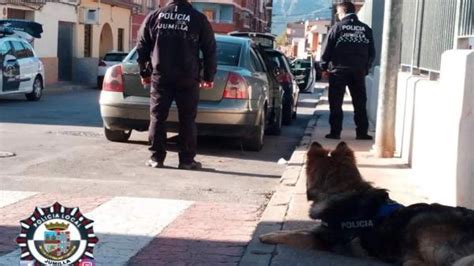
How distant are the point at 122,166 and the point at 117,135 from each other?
201 cm

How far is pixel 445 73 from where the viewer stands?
6.13m

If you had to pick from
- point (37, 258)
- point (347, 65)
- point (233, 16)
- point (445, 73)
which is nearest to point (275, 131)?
point (347, 65)

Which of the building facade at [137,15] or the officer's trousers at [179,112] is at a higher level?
the building facade at [137,15]

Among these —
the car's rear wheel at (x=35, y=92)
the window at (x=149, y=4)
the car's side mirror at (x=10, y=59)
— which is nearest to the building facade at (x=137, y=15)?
the window at (x=149, y=4)

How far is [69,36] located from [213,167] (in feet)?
84.7

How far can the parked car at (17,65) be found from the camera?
18.4 metres

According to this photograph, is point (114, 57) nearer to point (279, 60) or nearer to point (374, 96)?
point (279, 60)

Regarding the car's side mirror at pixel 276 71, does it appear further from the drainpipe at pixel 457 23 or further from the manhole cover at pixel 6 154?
the drainpipe at pixel 457 23

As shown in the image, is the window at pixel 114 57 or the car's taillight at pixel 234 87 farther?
the window at pixel 114 57

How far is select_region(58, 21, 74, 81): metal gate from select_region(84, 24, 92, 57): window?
1.94 meters

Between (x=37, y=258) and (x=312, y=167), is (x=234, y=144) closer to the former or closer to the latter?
(x=312, y=167)

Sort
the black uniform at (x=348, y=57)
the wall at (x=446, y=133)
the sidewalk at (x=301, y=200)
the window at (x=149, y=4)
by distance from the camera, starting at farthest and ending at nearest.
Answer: the window at (x=149, y=4), the black uniform at (x=348, y=57), the wall at (x=446, y=133), the sidewalk at (x=301, y=200)

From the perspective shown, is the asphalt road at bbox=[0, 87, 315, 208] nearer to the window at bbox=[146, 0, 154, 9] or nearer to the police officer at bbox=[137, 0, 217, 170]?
the police officer at bbox=[137, 0, 217, 170]

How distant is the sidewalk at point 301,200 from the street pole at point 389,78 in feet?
0.75
